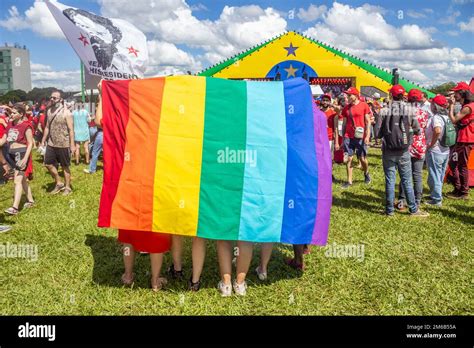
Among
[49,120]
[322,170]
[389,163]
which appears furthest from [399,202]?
[49,120]

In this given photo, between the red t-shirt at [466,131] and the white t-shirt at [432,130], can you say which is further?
the red t-shirt at [466,131]

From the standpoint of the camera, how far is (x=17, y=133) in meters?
7.20

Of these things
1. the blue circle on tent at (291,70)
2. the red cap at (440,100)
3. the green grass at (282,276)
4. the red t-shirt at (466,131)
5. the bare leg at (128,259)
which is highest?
the blue circle on tent at (291,70)

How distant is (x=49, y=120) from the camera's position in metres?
7.99

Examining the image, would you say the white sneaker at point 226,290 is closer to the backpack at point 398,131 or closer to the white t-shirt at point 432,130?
the backpack at point 398,131

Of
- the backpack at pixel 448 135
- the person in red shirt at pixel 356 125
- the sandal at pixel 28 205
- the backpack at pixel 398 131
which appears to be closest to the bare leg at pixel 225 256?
the backpack at pixel 398 131

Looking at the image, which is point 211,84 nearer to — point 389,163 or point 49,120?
point 389,163

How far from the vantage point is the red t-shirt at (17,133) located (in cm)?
709

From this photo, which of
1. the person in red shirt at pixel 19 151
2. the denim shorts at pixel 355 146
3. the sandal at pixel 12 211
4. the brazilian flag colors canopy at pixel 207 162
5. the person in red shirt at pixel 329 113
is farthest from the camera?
the denim shorts at pixel 355 146

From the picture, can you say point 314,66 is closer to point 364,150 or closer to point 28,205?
point 364,150

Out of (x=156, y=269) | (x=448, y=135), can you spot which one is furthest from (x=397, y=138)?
(x=156, y=269)

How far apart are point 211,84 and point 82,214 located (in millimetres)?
4285

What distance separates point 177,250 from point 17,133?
4.81 meters

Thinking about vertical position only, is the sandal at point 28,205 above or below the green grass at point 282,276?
above
